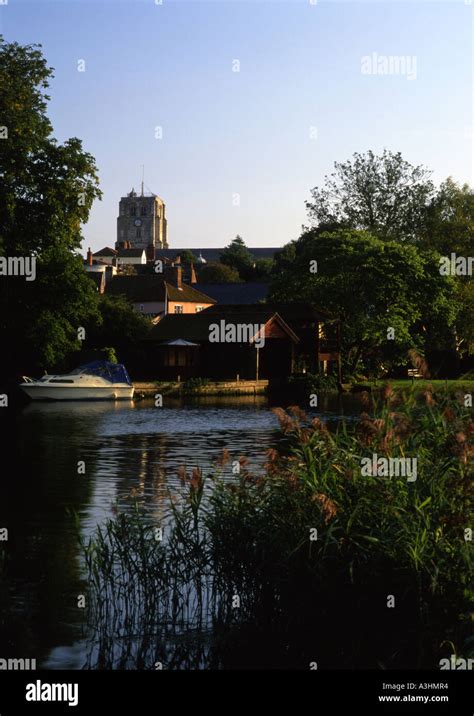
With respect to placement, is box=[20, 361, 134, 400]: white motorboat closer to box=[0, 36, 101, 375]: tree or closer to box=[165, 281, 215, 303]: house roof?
box=[0, 36, 101, 375]: tree

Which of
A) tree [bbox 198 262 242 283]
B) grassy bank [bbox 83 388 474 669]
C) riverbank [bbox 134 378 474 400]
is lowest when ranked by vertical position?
riverbank [bbox 134 378 474 400]

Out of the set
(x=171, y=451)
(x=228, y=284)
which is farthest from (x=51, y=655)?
(x=228, y=284)

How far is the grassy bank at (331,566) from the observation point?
12695 millimetres

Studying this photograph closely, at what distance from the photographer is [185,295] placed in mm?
118688

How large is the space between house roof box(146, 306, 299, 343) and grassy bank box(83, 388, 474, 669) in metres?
65.6

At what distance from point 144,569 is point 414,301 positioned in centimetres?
6619

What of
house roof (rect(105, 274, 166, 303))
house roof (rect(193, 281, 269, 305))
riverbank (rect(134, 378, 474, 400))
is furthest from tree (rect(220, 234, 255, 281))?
riverbank (rect(134, 378, 474, 400))

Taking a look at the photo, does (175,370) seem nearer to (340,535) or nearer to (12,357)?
(12,357)

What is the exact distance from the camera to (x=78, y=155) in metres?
55.9

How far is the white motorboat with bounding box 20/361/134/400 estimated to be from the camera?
6462cm

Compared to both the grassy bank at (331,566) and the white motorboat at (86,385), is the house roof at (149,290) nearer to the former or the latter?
the white motorboat at (86,385)

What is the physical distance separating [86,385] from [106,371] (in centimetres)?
183

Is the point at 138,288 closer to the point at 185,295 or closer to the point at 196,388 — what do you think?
the point at 185,295

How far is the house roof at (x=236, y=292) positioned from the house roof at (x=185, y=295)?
3914mm
